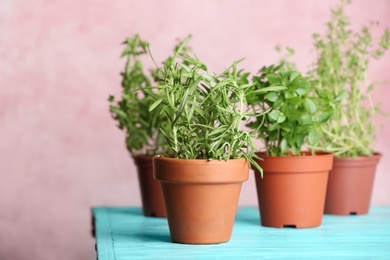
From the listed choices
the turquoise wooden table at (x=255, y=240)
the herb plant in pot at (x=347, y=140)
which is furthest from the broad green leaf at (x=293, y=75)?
the turquoise wooden table at (x=255, y=240)

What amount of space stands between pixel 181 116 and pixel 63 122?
3.95 ft

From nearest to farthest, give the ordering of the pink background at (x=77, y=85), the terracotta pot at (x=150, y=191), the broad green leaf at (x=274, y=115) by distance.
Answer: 1. the broad green leaf at (x=274, y=115)
2. the terracotta pot at (x=150, y=191)
3. the pink background at (x=77, y=85)

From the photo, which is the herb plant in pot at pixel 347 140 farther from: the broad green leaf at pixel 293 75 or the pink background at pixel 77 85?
the pink background at pixel 77 85

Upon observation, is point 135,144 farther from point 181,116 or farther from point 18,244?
point 18,244

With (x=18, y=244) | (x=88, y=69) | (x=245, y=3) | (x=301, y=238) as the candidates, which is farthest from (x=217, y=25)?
(x=301, y=238)

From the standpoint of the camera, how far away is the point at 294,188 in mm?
1845

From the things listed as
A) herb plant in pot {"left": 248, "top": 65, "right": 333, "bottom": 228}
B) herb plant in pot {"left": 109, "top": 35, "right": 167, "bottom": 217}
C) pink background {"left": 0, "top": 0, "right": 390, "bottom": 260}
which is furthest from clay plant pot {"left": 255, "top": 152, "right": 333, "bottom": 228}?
pink background {"left": 0, "top": 0, "right": 390, "bottom": 260}

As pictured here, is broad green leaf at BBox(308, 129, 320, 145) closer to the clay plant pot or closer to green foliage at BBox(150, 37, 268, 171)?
the clay plant pot

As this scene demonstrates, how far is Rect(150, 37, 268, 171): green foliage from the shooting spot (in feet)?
5.20

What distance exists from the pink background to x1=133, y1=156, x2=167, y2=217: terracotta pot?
2.35 feet

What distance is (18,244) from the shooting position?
9.03 ft

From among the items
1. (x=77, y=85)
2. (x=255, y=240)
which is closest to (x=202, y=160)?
(x=255, y=240)

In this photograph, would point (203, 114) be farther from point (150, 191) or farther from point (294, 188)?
point (150, 191)

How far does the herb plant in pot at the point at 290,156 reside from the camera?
179cm
